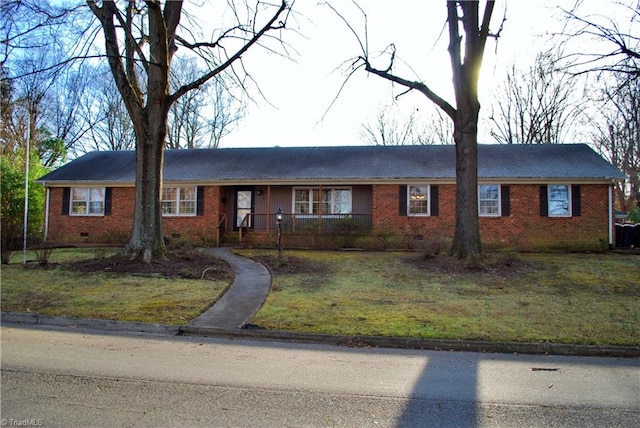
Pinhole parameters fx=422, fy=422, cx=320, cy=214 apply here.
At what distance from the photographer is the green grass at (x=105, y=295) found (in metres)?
8.21

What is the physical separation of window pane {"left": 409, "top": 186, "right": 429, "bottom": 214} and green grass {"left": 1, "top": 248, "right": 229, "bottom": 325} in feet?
34.2

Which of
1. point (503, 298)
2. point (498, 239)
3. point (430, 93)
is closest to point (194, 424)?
point (503, 298)

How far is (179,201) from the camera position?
800 inches

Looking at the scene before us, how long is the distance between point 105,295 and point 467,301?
812 centimetres

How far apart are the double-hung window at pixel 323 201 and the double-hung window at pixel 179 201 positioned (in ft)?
16.1

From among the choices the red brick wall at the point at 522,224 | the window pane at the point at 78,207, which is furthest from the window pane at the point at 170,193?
the red brick wall at the point at 522,224

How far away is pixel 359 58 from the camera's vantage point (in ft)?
48.4

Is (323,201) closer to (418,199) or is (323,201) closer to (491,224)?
(418,199)

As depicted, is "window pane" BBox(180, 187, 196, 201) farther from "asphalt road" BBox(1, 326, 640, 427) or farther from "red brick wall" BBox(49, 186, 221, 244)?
"asphalt road" BBox(1, 326, 640, 427)

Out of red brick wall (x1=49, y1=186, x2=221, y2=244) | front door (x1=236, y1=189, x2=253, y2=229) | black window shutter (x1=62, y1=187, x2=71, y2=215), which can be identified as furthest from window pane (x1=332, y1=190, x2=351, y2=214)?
black window shutter (x1=62, y1=187, x2=71, y2=215)

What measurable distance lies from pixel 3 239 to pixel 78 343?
1002cm

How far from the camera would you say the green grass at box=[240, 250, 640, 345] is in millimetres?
7125

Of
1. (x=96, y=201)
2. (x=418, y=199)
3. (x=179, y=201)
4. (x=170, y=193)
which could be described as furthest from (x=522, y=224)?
(x=96, y=201)

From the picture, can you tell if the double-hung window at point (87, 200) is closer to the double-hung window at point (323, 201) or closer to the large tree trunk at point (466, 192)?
the double-hung window at point (323, 201)
